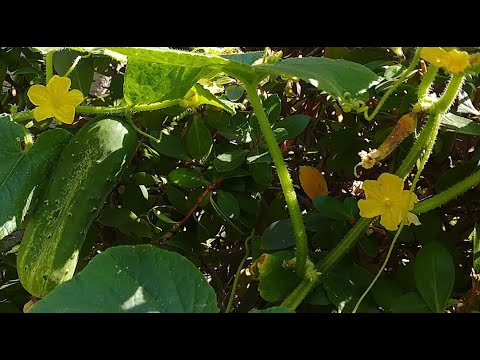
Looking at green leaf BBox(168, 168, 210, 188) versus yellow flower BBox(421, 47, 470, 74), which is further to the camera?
green leaf BBox(168, 168, 210, 188)

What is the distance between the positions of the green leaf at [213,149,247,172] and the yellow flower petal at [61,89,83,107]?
184 mm

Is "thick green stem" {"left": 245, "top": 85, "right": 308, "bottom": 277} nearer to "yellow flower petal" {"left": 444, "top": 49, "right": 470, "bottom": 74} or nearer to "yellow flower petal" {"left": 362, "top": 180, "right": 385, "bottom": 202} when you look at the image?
"yellow flower petal" {"left": 362, "top": 180, "right": 385, "bottom": 202}

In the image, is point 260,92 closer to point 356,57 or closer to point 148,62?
point 356,57

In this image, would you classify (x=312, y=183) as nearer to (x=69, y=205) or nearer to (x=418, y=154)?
(x=418, y=154)

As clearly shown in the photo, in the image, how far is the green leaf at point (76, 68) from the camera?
34.5 inches

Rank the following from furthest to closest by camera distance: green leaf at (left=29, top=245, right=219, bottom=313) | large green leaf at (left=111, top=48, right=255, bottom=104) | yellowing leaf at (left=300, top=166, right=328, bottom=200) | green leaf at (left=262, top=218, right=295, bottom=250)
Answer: yellowing leaf at (left=300, top=166, right=328, bottom=200) < green leaf at (left=262, top=218, right=295, bottom=250) < large green leaf at (left=111, top=48, right=255, bottom=104) < green leaf at (left=29, top=245, right=219, bottom=313)

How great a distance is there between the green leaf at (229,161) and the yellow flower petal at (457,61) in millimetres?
290

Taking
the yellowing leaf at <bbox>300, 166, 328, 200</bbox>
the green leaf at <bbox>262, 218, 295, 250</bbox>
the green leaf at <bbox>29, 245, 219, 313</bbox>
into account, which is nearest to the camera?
the green leaf at <bbox>29, 245, 219, 313</bbox>

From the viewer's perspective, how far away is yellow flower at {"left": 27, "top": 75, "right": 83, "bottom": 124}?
0.79m

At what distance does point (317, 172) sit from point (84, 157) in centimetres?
31

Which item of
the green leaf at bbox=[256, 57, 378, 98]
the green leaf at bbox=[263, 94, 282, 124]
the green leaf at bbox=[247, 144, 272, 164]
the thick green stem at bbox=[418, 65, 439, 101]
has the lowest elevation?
the green leaf at bbox=[247, 144, 272, 164]

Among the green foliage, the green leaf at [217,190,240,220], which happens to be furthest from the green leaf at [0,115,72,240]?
the green leaf at [217,190,240,220]

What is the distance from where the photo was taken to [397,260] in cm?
87
